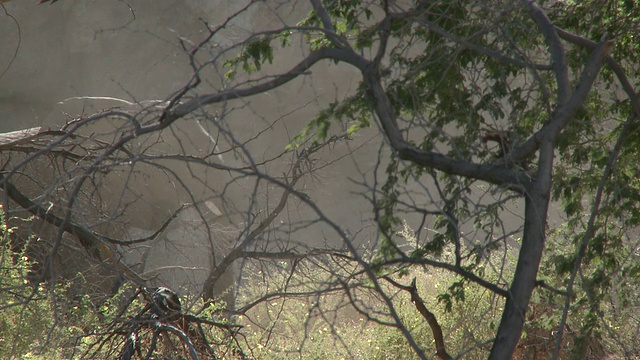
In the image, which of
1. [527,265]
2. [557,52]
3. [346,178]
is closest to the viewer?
[527,265]

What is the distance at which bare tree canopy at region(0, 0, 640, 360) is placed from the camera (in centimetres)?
208

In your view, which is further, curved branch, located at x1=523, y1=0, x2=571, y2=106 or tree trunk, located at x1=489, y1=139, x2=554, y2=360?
curved branch, located at x1=523, y1=0, x2=571, y2=106

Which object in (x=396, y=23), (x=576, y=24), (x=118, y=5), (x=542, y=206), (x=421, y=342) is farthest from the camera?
(x=118, y=5)

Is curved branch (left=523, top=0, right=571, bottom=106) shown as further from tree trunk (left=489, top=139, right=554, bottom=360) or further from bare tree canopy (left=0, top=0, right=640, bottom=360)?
tree trunk (left=489, top=139, right=554, bottom=360)

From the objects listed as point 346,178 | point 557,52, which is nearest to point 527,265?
point 557,52

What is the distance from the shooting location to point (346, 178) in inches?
125

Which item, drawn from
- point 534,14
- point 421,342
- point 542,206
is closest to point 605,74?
point 534,14

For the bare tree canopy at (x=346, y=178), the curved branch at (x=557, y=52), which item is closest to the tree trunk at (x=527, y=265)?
the bare tree canopy at (x=346, y=178)

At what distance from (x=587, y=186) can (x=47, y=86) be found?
9.68 metres

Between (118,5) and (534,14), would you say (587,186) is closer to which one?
(534,14)

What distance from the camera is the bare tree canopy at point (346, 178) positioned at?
208 cm

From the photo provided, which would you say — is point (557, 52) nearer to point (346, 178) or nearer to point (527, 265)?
point (527, 265)

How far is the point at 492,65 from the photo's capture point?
9.58 ft

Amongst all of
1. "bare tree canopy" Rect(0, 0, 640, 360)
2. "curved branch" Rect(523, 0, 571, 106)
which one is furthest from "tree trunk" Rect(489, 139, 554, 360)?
"curved branch" Rect(523, 0, 571, 106)
